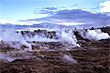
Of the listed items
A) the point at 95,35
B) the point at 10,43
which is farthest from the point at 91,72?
the point at 95,35

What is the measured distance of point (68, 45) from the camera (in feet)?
162

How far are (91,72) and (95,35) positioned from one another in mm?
51809

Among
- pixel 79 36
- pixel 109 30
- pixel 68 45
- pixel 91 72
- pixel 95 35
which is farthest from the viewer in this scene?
pixel 109 30

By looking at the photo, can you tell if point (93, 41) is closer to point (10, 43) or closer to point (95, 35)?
point (95, 35)

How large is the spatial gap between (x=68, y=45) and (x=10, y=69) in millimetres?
31269

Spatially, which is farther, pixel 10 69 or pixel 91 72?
pixel 10 69

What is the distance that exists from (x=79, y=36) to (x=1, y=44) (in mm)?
39078

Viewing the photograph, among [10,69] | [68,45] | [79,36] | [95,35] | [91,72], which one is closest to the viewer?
[91,72]

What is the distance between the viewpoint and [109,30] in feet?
290

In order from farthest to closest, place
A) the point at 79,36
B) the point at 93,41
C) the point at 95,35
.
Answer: the point at 79,36, the point at 95,35, the point at 93,41

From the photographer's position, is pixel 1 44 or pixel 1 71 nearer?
pixel 1 71

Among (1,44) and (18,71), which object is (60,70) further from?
(1,44)

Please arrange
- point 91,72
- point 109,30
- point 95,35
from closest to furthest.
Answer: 1. point 91,72
2. point 95,35
3. point 109,30

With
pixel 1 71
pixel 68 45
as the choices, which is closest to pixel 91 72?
pixel 1 71
